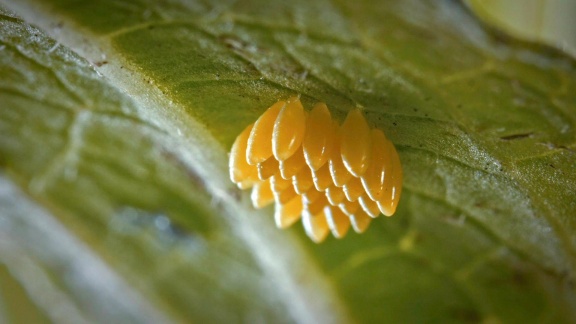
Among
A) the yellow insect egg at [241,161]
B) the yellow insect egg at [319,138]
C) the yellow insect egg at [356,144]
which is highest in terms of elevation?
the yellow insect egg at [241,161]

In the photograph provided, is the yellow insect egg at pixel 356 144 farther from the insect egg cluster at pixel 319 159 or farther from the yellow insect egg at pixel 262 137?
the yellow insect egg at pixel 262 137

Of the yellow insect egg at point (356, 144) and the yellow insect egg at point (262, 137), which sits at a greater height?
the yellow insect egg at point (262, 137)

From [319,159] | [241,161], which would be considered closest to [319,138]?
[319,159]

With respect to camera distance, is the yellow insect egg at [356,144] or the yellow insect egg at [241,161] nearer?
the yellow insect egg at [356,144]

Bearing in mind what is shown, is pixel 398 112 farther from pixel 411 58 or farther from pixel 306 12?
pixel 306 12

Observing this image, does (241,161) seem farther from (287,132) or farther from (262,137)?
(287,132)

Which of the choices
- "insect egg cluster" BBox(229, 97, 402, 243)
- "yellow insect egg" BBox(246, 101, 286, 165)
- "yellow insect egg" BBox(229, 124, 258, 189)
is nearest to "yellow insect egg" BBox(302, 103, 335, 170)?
"insect egg cluster" BBox(229, 97, 402, 243)

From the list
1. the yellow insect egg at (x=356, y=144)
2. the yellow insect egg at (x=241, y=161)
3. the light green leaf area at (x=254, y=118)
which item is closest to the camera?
the light green leaf area at (x=254, y=118)

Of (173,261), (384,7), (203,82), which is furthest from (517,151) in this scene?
(173,261)

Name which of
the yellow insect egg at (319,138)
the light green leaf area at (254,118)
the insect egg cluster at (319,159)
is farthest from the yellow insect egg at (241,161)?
the yellow insect egg at (319,138)
